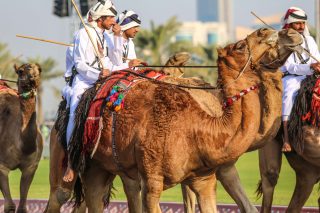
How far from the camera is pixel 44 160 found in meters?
42.8

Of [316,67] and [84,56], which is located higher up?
[84,56]

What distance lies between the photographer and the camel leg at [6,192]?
1584 centimetres

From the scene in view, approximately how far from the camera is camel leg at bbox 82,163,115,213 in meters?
12.8

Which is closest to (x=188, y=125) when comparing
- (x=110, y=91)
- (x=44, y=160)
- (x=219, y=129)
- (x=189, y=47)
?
(x=219, y=129)

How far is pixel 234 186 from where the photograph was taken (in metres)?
12.2

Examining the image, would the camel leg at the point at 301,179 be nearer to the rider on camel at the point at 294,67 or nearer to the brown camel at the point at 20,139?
the rider on camel at the point at 294,67

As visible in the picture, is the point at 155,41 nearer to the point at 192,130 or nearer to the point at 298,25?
the point at 298,25

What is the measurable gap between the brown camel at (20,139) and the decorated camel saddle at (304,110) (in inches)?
170

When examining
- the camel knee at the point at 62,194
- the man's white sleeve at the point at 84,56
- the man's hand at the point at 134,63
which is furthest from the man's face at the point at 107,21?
the camel knee at the point at 62,194

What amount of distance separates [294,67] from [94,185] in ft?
10.6

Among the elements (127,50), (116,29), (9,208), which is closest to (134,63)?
(116,29)

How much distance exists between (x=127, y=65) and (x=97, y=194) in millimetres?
1790

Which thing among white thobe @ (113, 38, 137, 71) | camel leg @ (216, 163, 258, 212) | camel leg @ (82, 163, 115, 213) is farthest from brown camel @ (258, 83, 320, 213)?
camel leg @ (82, 163, 115, 213)

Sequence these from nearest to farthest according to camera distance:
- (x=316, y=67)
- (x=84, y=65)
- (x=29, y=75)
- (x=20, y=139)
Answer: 1. (x=84, y=65)
2. (x=316, y=67)
3. (x=29, y=75)
4. (x=20, y=139)
